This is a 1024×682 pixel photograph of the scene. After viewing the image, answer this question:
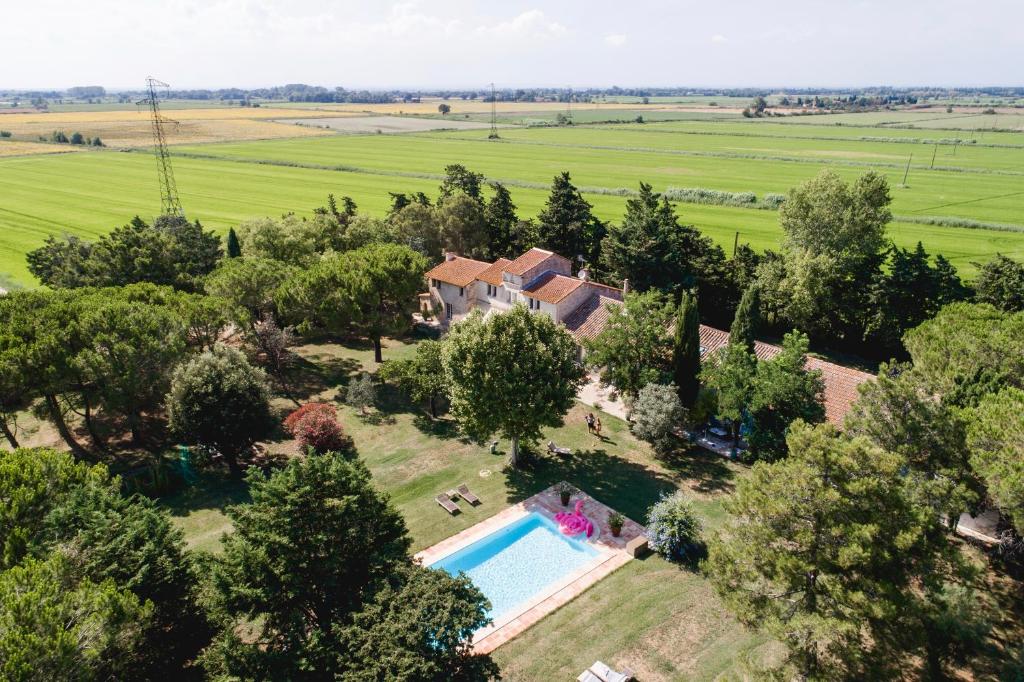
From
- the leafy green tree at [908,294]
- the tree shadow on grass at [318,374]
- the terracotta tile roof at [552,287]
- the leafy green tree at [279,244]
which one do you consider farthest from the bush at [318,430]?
the leafy green tree at [908,294]

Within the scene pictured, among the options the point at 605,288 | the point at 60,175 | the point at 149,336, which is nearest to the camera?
the point at 149,336

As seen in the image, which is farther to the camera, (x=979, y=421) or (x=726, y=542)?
(x=979, y=421)

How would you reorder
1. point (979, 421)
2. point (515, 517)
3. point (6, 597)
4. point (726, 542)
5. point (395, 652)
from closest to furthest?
point (6, 597), point (395, 652), point (726, 542), point (979, 421), point (515, 517)

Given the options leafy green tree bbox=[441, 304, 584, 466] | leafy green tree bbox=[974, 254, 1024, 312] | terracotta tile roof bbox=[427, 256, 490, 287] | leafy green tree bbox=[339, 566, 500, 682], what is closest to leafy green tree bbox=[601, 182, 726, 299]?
terracotta tile roof bbox=[427, 256, 490, 287]

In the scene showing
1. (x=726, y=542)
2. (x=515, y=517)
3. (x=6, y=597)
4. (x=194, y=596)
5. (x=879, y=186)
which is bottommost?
(x=515, y=517)

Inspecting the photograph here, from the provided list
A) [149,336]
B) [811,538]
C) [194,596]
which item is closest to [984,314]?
[811,538]

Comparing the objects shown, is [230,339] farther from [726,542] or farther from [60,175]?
[60,175]

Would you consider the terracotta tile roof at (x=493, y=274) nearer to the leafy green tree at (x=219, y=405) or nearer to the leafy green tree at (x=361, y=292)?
the leafy green tree at (x=361, y=292)
